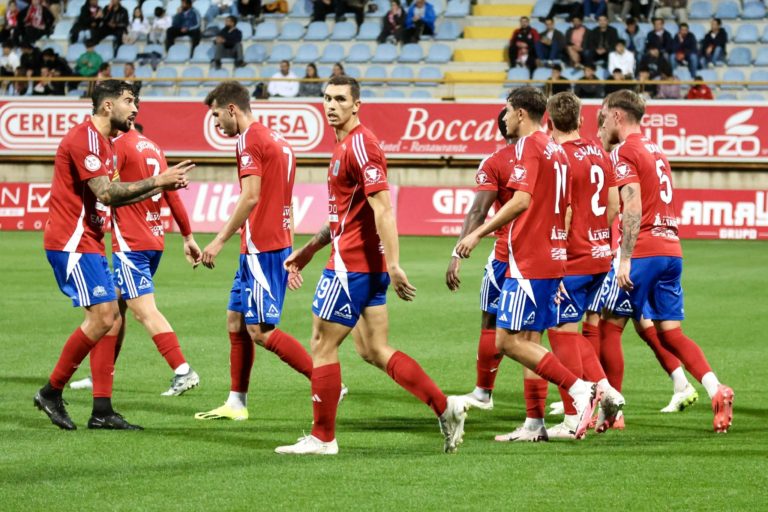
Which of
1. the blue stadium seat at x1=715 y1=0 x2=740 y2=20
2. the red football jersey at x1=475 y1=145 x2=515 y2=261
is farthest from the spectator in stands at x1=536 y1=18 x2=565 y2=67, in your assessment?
the red football jersey at x1=475 y1=145 x2=515 y2=261

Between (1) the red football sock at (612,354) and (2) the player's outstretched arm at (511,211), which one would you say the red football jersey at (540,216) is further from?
(1) the red football sock at (612,354)

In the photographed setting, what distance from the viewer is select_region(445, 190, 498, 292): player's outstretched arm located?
7.88m

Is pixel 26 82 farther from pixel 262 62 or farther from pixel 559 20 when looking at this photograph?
pixel 559 20

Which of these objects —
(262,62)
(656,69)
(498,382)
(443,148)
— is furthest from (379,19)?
(498,382)

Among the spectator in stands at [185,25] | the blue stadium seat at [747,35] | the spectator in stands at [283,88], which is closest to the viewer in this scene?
the spectator in stands at [283,88]

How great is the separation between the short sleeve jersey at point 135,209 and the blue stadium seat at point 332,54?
19951 mm

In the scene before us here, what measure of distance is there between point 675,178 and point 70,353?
19.3m

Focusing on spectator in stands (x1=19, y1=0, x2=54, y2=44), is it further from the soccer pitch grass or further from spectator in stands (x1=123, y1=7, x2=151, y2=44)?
the soccer pitch grass

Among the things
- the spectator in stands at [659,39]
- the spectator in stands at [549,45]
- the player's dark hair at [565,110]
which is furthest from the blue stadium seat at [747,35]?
the player's dark hair at [565,110]

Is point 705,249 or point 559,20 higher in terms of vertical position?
point 559,20

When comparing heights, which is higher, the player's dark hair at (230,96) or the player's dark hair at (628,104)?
the player's dark hair at (628,104)

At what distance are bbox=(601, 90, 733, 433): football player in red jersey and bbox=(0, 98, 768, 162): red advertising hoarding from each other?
16.2 metres

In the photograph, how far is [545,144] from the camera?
7586 mm

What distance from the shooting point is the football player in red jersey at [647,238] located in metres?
8.31
